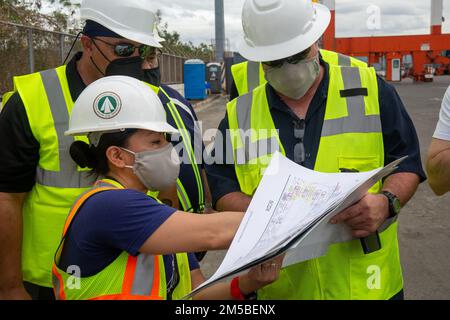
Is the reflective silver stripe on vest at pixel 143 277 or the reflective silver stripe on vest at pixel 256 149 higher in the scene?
the reflective silver stripe on vest at pixel 256 149

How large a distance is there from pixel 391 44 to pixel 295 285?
3572 cm

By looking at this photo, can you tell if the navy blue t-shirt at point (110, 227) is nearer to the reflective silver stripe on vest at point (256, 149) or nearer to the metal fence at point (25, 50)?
the reflective silver stripe on vest at point (256, 149)

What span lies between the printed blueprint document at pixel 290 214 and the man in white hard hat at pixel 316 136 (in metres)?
0.33

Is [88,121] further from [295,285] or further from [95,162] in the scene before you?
[295,285]

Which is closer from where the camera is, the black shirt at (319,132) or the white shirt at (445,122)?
the black shirt at (319,132)

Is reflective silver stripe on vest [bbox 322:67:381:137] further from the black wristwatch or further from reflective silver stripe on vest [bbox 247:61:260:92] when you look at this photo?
reflective silver stripe on vest [bbox 247:61:260:92]

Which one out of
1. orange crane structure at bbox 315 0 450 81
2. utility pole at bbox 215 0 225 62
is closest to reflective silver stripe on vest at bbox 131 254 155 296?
utility pole at bbox 215 0 225 62

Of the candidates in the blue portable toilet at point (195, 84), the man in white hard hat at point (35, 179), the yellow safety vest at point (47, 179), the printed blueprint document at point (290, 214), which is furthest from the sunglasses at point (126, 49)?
the blue portable toilet at point (195, 84)

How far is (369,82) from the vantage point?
2.30m

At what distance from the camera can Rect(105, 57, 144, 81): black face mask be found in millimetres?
2598

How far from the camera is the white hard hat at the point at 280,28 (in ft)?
7.61

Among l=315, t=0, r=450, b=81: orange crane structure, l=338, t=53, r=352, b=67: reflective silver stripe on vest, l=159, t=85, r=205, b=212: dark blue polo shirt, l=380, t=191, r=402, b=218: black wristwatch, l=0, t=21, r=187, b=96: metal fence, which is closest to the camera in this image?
l=380, t=191, r=402, b=218: black wristwatch

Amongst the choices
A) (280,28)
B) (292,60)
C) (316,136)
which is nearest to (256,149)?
(316,136)

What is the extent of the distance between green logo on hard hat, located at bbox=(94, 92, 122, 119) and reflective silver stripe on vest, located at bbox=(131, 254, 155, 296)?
20.6 inches
